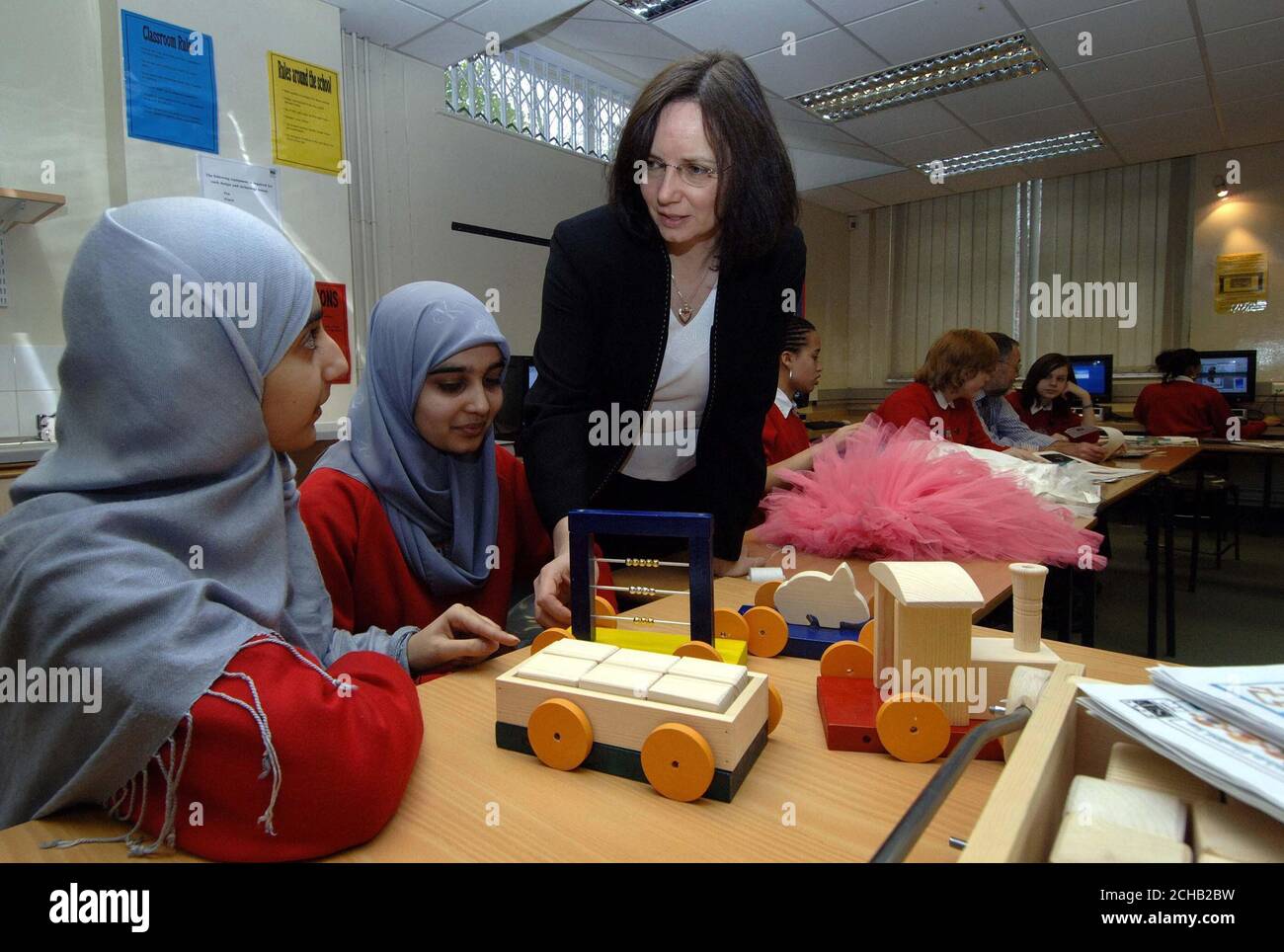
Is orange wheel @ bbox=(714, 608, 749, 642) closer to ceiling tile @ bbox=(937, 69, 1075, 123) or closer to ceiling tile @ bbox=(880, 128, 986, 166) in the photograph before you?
ceiling tile @ bbox=(937, 69, 1075, 123)

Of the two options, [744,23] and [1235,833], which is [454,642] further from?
[744,23]

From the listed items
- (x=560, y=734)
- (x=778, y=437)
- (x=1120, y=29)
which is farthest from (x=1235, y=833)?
(x=1120, y=29)

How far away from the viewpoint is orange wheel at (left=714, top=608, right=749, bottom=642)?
1025 mm

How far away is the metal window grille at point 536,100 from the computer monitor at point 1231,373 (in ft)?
15.4

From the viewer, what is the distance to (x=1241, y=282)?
20.8 ft

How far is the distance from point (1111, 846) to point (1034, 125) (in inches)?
253

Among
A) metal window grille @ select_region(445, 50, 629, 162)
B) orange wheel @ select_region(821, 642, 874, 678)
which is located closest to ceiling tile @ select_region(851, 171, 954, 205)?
metal window grille @ select_region(445, 50, 629, 162)

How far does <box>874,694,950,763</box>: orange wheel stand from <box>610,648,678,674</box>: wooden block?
22 cm

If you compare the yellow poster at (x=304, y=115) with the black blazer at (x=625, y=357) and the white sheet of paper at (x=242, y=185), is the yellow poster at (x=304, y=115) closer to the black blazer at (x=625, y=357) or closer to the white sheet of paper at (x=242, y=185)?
the white sheet of paper at (x=242, y=185)

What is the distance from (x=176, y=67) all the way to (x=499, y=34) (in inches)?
62.0

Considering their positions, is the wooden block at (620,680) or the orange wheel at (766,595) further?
the orange wheel at (766,595)

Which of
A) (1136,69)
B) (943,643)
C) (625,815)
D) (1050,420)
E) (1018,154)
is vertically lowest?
(625,815)

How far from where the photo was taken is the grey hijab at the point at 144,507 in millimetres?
576

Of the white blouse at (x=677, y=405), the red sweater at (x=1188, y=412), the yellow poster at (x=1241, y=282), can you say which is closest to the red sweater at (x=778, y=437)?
the white blouse at (x=677, y=405)
